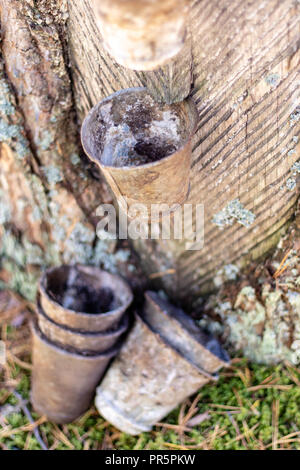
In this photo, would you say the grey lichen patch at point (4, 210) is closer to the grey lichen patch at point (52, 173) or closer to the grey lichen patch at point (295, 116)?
the grey lichen patch at point (52, 173)

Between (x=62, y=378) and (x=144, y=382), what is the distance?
0.41m

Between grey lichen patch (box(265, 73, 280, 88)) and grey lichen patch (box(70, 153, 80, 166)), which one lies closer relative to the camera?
grey lichen patch (box(265, 73, 280, 88))

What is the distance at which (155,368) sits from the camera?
198 centimetres

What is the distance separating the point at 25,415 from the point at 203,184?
1.56 meters

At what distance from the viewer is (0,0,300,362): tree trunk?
57.9 inches

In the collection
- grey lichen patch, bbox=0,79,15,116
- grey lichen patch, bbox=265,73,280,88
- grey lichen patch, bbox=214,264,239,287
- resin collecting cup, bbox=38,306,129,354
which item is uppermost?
grey lichen patch, bbox=265,73,280,88

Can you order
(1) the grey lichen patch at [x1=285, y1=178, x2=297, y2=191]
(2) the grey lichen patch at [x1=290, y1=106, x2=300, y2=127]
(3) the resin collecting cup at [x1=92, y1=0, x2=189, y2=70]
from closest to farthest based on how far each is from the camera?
1. (3) the resin collecting cup at [x1=92, y1=0, x2=189, y2=70]
2. (2) the grey lichen patch at [x1=290, y1=106, x2=300, y2=127]
3. (1) the grey lichen patch at [x1=285, y1=178, x2=297, y2=191]

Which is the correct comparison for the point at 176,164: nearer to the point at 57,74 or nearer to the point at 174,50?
the point at 174,50

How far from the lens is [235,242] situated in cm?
202

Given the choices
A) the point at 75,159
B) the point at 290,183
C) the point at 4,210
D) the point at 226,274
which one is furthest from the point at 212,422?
the point at 4,210

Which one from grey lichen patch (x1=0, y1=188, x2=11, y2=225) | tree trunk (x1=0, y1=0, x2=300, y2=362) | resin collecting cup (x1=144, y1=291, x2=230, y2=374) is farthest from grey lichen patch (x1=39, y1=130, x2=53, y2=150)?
resin collecting cup (x1=144, y1=291, x2=230, y2=374)

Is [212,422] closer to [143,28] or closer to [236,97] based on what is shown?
[236,97]

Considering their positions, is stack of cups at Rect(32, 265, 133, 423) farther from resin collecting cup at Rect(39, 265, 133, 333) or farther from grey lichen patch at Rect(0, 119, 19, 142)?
grey lichen patch at Rect(0, 119, 19, 142)

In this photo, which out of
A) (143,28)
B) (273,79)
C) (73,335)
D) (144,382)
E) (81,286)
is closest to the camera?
(143,28)
